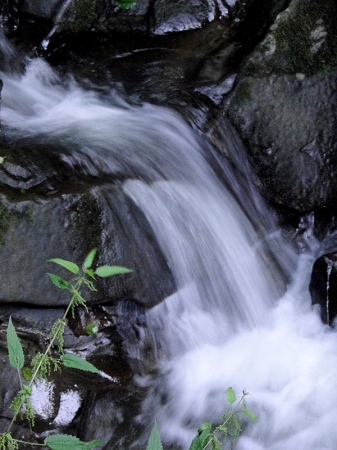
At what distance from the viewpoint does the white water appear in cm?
352

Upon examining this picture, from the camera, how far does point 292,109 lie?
4.50 meters

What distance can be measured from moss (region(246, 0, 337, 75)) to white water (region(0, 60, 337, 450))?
923 mm

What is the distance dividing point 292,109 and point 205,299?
5.34 ft

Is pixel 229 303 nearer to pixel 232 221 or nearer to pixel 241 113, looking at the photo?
pixel 232 221

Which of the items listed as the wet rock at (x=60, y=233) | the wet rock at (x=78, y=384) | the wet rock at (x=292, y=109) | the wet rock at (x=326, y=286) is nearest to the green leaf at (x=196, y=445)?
the wet rock at (x=78, y=384)

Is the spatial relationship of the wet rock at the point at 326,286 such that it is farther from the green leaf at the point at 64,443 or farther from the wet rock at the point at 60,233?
the green leaf at the point at 64,443

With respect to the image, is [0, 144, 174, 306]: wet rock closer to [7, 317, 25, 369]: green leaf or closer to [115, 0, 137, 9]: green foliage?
[7, 317, 25, 369]: green leaf

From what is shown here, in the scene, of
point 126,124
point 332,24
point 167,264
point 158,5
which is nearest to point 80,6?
point 158,5

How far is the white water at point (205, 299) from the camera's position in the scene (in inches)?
139

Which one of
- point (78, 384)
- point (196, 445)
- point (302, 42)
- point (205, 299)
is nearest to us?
point (196, 445)

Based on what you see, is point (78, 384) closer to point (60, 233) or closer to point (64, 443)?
point (60, 233)

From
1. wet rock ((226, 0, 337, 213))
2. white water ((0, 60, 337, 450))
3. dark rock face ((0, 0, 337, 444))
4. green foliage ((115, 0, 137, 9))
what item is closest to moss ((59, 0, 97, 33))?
dark rock face ((0, 0, 337, 444))

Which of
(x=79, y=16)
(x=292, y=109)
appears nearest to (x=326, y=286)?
(x=292, y=109)

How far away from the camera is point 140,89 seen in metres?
4.61
